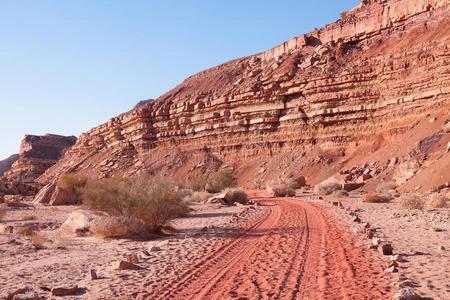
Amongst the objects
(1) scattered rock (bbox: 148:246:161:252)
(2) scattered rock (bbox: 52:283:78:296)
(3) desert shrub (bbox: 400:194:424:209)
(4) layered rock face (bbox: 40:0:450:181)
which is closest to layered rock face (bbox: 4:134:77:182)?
(4) layered rock face (bbox: 40:0:450:181)

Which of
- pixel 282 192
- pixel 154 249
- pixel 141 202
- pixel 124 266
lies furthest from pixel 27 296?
pixel 282 192

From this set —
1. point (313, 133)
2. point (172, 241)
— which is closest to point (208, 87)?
point (313, 133)

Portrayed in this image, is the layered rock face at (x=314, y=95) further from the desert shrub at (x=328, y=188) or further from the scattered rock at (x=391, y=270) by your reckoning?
the scattered rock at (x=391, y=270)

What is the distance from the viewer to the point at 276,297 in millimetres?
4664

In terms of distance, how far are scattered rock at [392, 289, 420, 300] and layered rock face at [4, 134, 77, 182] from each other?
8043cm

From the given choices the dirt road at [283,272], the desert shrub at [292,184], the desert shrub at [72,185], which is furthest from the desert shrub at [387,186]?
the desert shrub at [72,185]

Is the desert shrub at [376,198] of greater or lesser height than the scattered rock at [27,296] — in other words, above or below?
above

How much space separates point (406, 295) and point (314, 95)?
35300mm

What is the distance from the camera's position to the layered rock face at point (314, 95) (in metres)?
31.7

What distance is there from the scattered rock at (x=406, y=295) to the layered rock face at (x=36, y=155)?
8043 centimetres

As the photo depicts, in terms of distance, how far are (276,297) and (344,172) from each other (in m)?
26.8

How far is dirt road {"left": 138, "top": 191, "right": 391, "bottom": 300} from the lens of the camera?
15.9ft

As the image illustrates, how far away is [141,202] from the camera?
11391mm

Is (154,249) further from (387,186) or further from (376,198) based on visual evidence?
(387,186)
